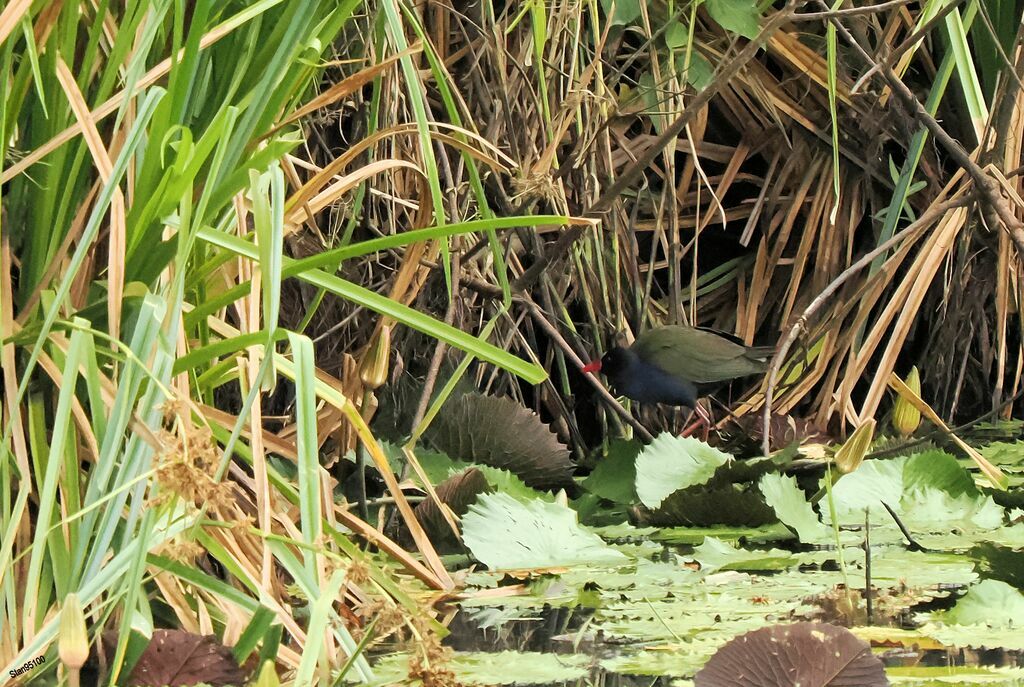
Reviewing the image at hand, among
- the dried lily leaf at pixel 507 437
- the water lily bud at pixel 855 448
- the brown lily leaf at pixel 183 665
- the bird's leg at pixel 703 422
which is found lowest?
the bird's leg at pixel 703 422

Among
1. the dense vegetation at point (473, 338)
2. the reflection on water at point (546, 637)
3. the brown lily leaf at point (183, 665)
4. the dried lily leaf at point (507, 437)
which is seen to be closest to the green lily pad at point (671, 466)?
the dense vegetation at point (473, 338)

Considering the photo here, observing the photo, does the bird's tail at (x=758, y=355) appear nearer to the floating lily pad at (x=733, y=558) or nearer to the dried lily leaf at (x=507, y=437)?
the dried lily leaf at (x=507, y=437)

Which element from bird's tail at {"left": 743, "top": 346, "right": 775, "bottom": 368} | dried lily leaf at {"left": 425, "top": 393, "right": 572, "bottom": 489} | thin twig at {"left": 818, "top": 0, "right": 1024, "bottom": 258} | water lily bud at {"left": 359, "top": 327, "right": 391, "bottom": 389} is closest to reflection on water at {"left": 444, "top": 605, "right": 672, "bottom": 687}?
water lily bud at {"left": 359, "top": 327, "right": 391, "bottom": 389}

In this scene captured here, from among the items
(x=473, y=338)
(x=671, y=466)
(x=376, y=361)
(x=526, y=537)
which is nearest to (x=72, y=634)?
(x=473, y=338)

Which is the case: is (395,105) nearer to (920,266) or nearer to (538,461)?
(538,461)

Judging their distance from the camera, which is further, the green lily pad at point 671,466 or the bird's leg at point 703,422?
the bird's leg at point 703,422

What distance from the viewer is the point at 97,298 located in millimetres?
1347

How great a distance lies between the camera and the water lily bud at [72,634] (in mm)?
801

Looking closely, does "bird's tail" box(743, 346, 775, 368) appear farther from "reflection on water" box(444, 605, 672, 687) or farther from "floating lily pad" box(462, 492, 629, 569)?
"reflection on water" box(444, 605, 672, 687)

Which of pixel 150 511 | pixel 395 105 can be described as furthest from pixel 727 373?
pixel 150 511

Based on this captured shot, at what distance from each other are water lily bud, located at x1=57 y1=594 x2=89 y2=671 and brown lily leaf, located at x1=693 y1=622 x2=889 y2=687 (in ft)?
1.63

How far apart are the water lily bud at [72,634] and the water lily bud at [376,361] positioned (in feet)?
2.04

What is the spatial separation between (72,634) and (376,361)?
2.14 feet

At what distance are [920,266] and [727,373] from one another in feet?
1.52
